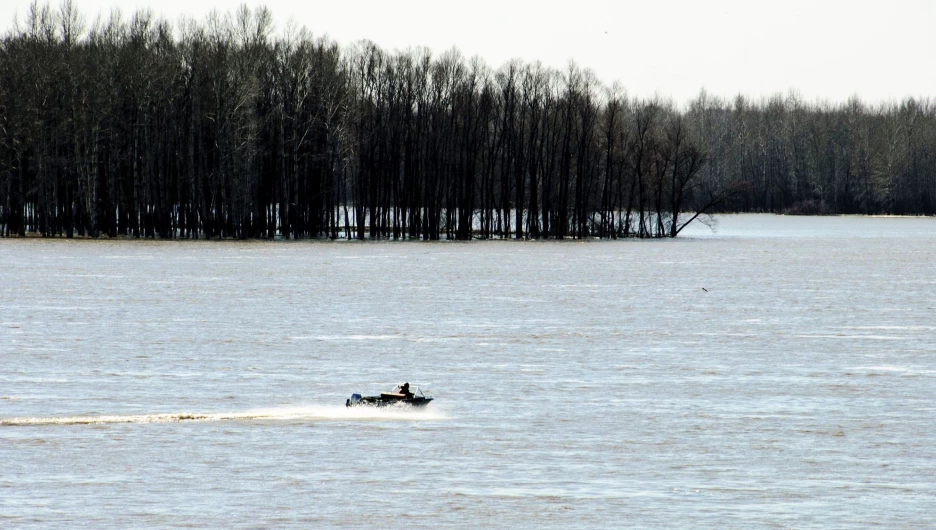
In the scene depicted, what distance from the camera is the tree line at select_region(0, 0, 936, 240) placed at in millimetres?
83625

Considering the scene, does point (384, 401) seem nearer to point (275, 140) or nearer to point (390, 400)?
point (390, 400)

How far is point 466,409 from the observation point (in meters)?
18.9

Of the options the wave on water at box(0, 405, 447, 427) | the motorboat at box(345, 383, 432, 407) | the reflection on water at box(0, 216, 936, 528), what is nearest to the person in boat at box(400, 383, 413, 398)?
the motorboat at box(345, 383, 432, 407)

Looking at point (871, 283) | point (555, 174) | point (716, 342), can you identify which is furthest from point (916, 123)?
point (716, 342)

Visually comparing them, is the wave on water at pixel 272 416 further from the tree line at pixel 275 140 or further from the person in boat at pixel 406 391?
the tree line at pixel 275 140

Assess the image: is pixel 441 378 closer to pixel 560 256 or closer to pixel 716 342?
pixel 716 342

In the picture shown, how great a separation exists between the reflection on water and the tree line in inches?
1663

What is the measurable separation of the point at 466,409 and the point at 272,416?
2807 mm

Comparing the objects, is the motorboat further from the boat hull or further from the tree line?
the tree line

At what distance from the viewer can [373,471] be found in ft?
48.0

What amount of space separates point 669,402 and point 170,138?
71.2m

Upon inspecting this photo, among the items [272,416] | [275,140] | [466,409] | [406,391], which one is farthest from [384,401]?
[275,140]

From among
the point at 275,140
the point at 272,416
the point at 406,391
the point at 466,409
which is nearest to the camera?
the point at 272,416

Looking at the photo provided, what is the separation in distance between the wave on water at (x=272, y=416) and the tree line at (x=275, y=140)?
66070mm
